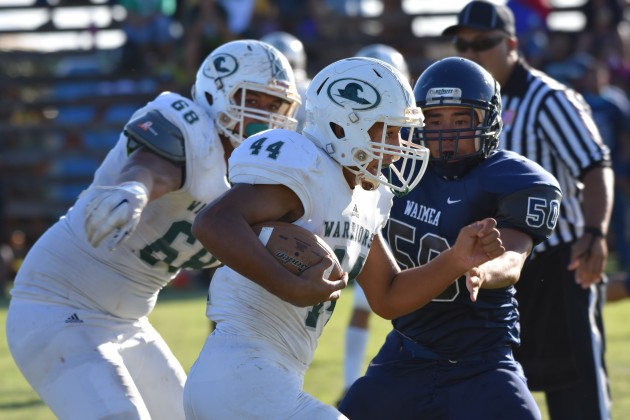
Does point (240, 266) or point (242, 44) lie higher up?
point (242, 44)

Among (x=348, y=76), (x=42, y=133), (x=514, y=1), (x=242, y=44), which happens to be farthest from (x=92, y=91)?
(x=348, y=76)

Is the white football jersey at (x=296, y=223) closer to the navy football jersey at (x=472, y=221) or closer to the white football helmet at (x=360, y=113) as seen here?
the white football helmet at (x=360, y=113)

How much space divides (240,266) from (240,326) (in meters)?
0.24

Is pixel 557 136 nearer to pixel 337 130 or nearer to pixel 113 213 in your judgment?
pixel 337 130

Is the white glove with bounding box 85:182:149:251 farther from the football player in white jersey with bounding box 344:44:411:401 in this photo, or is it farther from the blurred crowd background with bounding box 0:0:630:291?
the blurred crowd background with bounding box 0:0:630:291

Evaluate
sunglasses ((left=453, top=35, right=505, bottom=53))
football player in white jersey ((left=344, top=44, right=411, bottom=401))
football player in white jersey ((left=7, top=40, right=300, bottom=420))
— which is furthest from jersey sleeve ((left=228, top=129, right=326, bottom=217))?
football player in white jersey ((left=344, top=44, right=411, bottom=401))

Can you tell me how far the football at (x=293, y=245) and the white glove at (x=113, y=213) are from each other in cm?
62

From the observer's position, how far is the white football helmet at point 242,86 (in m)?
4.31

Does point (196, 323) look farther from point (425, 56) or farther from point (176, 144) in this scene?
point (425, 56)

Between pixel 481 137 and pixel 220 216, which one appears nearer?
pixel 220 216

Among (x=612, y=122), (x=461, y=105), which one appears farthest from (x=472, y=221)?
(x=612, y=122)

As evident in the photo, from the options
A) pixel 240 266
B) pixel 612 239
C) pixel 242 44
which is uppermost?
pixel 242 44

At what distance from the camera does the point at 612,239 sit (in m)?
13.5

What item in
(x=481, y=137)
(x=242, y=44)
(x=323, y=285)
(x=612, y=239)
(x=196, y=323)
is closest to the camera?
(x=323, y=285)
